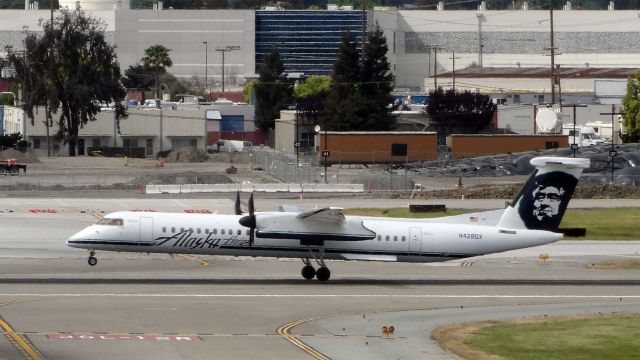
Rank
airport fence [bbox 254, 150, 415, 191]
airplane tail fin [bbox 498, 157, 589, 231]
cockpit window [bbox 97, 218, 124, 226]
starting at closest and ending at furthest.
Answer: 1. cockpit window [bbox 97, 218, 124, 226]
2. airplane tail fin [bbox 498, 157, 589, 231]
3. airport fence [bbox 254, 150, 415, 191]

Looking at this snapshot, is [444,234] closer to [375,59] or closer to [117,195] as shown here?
[117,195]

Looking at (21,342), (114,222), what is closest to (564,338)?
(21,342)

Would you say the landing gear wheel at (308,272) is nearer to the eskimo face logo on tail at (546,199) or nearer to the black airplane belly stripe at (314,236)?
the black airplane belly stripe at (314,236)

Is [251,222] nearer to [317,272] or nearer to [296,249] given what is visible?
[296,249]

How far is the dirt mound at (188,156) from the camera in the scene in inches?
4515

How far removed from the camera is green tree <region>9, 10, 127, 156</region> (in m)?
122

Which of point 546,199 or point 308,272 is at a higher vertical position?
point 546,199

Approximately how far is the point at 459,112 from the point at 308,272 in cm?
8840

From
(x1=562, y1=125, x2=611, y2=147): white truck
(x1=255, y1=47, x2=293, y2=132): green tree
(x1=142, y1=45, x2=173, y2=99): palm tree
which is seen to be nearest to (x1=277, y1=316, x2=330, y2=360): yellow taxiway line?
(x1=562, y1=125, x2=611, y2=147): white truck

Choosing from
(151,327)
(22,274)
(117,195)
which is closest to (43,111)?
(117,195)

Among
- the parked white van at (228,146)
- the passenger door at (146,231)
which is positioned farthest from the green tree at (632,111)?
the passenger door at (146,231)

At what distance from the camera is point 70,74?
124 meters

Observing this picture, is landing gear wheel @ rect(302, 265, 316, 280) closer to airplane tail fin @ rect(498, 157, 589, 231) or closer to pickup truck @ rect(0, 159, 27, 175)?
airplane tail fin @ rect(498, 157, 589, 231)

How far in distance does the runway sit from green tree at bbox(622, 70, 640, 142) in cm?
5802
